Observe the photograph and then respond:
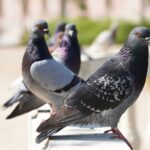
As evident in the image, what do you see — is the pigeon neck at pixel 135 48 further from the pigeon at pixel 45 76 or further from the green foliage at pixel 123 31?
the green foliage at pixel 123 31

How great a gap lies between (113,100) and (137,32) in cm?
57

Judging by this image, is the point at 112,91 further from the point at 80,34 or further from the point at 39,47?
the point at 80,34

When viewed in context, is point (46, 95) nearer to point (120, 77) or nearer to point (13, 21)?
point (120, 77)

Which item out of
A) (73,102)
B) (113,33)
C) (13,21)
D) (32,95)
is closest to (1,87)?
(113,33)

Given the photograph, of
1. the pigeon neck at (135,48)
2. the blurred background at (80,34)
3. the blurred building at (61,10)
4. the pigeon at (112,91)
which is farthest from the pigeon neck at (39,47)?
the blurred building at (61,10)

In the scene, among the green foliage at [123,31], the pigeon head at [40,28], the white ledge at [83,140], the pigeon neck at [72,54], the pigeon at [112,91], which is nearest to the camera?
the white ledge at [83,140]

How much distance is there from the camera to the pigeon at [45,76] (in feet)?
22.9

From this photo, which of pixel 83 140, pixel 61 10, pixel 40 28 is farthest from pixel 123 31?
pixel 83 140

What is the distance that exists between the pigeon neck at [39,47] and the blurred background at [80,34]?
0.89 m

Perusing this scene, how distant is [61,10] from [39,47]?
37.5 meters

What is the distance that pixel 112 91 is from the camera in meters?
6.33

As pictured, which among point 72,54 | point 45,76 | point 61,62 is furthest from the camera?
point 72,54

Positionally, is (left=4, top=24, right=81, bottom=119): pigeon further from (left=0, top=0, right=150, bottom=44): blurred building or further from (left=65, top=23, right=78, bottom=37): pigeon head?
(left=0, top=0, right=150, bottom=44): blurred building

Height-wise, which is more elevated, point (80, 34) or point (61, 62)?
point (61, 62)
